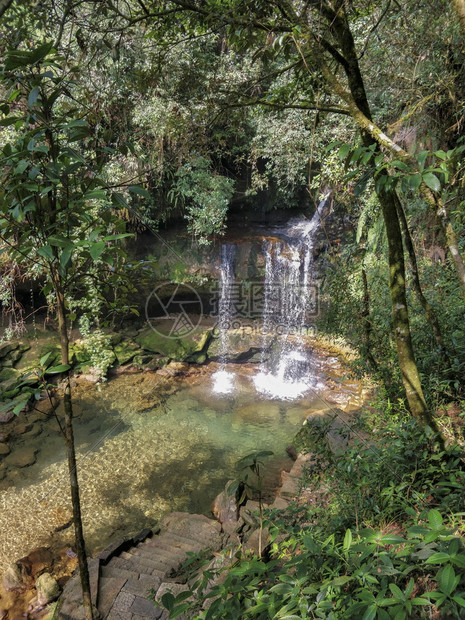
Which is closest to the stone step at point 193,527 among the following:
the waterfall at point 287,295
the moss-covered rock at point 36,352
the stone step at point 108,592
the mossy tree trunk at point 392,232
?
the stone step at point 108,592

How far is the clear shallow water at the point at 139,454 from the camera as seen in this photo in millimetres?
5137

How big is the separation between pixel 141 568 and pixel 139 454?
9.29ft

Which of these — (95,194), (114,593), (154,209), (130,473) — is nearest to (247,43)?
(95,194)

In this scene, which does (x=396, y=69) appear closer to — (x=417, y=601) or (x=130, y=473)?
(x=417, y=601)

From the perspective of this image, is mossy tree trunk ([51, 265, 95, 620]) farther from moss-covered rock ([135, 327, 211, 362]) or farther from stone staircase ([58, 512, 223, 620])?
moss-covered rock ([135, 327, 211, 362])

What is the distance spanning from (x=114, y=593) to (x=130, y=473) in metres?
2.77

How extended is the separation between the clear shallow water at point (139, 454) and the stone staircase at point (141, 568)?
1.89 ft

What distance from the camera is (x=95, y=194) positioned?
4.93 ft

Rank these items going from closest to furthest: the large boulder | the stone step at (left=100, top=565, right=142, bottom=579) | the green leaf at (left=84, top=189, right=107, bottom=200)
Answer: the green leaf at (left=84, top=189, right=107, bottom=200) < the stone step at (left=100, top=565, right=142, bottom=579) < the large boulder

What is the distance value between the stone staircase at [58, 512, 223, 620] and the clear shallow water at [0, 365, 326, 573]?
576 millimetres

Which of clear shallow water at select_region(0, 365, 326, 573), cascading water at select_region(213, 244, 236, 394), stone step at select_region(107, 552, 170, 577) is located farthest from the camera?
cascading water at select_region(213, 244, 236, 394)

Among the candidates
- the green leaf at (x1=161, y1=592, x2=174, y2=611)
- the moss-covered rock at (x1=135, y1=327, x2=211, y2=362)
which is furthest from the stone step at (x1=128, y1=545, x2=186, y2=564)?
the moss-covered rock at (x1=135, y1=327, x2=211, y2=362)

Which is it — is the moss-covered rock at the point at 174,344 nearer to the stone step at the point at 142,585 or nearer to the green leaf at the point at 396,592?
the stone step at the point at 142,585

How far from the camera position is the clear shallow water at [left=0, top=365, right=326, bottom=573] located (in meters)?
5.14
